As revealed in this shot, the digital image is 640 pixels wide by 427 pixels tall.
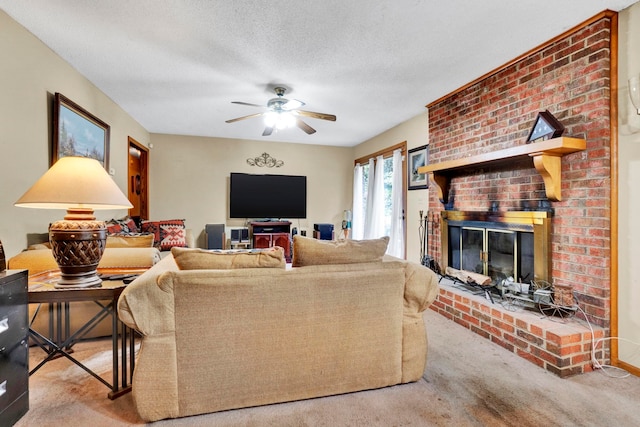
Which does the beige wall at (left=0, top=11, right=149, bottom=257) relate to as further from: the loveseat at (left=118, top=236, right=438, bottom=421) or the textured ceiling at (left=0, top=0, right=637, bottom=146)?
the loveseat at (left=118, top=236, right=438, bottom=421)

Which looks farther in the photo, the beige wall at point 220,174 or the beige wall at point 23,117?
the beige wall at point 220,174

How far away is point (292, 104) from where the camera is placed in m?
3.68

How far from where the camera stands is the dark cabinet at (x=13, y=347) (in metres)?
1.39

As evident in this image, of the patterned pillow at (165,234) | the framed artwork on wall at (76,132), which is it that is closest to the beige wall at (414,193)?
the patterned pillow at (165,234)

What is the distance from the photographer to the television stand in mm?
5605

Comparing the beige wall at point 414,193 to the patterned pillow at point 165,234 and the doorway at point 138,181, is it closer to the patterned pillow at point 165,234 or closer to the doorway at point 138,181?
the patterned pillow at point 165,234

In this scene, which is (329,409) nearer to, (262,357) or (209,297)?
(262,357)

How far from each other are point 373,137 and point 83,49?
4.13 meters

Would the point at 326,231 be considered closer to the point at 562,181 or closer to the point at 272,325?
the point at 562,181

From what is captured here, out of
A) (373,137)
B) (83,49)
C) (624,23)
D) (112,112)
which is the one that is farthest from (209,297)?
(373,137)

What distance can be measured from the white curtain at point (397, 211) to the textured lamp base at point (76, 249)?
374 centimetres

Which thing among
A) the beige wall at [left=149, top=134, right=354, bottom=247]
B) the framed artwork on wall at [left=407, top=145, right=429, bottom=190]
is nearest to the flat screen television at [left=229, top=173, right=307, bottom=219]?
the beige wall at [left=149, top=134, right=354, bottom=247]

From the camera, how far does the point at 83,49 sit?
8.44ft

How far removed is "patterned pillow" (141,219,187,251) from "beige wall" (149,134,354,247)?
1114mm
